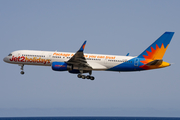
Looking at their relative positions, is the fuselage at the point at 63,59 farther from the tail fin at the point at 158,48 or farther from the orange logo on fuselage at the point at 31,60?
the tail fin at the point at 158,48

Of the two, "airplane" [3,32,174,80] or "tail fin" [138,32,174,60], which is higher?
"tail fin" [138,32,174,60]

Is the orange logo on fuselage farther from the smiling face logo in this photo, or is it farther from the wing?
the smiling face logo

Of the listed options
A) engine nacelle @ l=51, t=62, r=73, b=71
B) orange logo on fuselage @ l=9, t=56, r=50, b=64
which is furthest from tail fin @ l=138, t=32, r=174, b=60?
orange logo on fuselage @ l=9, t=56, r=50, b=64

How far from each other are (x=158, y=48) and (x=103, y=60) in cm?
1282

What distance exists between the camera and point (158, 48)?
60625 millimetres

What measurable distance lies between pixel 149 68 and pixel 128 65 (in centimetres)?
467

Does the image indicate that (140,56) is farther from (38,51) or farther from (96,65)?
(38,51)

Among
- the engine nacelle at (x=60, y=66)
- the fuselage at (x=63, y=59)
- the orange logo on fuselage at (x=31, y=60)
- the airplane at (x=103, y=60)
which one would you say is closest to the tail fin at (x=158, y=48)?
the airplane at (x=103, y=60)

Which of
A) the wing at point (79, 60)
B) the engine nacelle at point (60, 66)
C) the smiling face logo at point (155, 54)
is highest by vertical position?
the smiling face logo at point (155, 54)

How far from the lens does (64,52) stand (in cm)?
6209

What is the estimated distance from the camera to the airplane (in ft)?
192

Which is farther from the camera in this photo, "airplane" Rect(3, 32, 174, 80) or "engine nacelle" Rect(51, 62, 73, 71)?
→ "airplane" Rect(3, 32, 174, 80)

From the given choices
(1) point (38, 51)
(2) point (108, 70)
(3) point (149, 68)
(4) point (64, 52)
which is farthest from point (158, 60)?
(1) point (38, 51)

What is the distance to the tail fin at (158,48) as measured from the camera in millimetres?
60406
